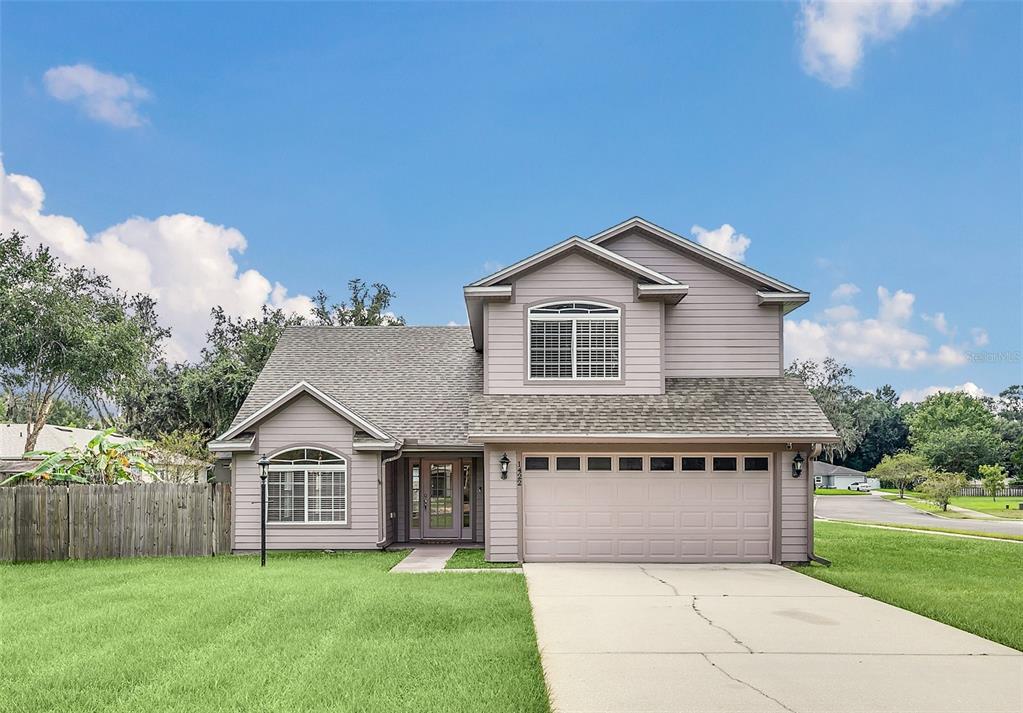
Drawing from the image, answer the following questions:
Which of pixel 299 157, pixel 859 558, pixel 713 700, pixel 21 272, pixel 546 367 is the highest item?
pixel 299 157

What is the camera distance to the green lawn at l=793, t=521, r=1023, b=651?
880 centimetres

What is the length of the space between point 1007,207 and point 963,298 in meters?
13.3

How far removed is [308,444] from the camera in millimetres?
15125

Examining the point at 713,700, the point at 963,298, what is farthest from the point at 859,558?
the point at 963,298

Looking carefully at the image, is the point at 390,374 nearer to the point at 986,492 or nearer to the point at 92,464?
the point at 92,464

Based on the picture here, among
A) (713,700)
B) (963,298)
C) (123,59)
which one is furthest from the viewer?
(963,298)

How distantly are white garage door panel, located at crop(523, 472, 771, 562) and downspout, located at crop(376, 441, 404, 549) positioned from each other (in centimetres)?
344

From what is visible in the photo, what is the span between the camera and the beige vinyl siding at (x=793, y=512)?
13.6 meters

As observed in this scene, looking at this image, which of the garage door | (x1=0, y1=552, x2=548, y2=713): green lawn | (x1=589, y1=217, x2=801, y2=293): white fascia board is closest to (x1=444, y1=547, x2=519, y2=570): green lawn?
the garage door

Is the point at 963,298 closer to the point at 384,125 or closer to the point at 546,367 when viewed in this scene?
the point at 384,125

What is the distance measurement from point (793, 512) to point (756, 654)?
7.23 meters

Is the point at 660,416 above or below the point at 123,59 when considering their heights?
below

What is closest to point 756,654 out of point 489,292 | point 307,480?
point 489,292

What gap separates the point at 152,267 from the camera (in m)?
43.0
